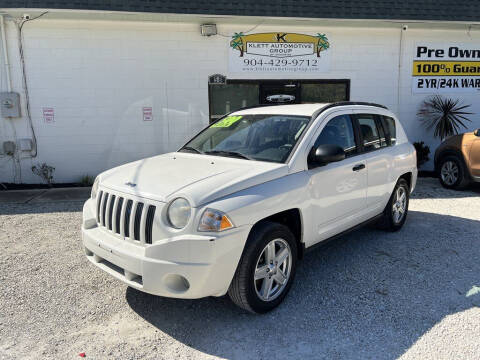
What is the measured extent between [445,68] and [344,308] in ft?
30.0

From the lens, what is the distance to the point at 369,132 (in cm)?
495

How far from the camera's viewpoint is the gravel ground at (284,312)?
119 inches

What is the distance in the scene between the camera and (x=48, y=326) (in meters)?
3.35

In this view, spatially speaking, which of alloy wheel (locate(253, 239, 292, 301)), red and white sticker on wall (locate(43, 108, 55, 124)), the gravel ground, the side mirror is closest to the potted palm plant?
the gravel ground

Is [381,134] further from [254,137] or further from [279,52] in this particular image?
[279,52]

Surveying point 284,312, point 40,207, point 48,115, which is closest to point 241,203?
point 284,312

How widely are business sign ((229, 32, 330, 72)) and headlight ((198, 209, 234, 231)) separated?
7.07 metres

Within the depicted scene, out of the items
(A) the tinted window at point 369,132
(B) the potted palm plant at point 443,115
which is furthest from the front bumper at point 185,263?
(B) the potted palm plant at point 443,115

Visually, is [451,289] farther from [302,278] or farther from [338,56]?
[338,56]

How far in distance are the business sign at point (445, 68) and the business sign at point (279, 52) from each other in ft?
8.21

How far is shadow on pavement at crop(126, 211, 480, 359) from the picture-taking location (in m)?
3.07

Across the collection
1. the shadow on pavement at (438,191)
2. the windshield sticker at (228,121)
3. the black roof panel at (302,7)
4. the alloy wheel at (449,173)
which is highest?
the black roof panel at (302,7)

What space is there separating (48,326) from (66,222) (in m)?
3.08

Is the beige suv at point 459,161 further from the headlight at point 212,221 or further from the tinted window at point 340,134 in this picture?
the headlight at point 212,221
